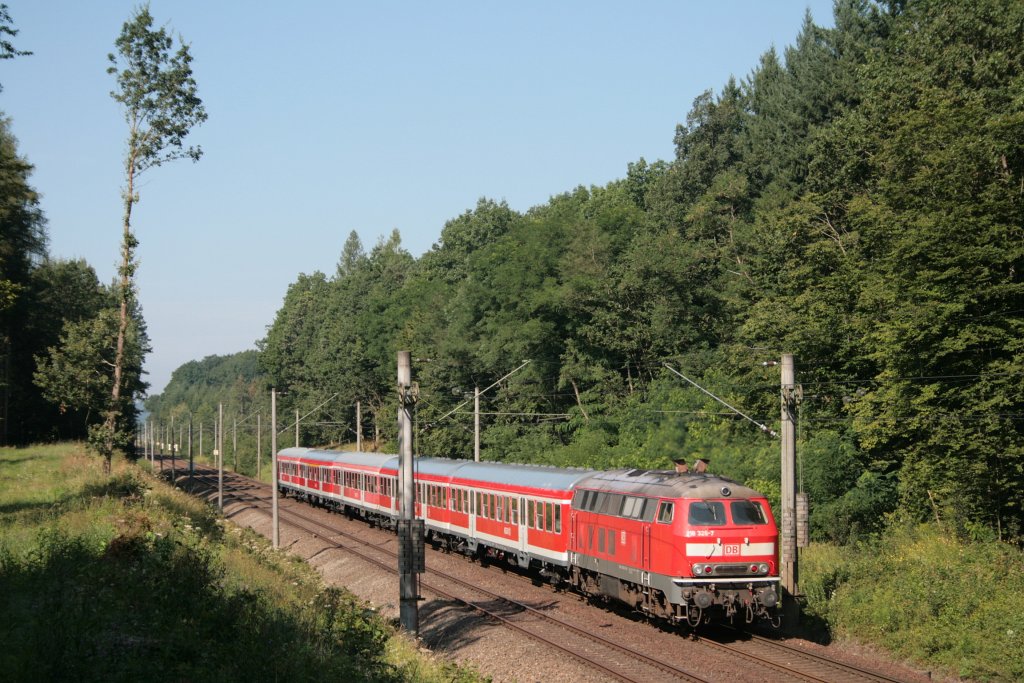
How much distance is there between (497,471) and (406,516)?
10683 millimetres

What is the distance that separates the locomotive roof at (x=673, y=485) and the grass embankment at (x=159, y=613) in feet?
20.2

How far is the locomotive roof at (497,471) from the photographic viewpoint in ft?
89.9

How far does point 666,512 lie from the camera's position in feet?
67.7

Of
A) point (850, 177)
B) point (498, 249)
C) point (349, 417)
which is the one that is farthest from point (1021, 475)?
point (349, 417)

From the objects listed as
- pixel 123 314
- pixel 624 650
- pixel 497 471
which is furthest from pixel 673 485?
pixel 123 314

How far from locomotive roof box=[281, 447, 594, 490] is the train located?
2.7 inches

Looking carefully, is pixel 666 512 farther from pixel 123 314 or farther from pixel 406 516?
pixel 123 314

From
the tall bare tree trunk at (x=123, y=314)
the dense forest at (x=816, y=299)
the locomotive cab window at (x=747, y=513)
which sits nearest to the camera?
the locomotive cab window at (x=747, y=513)

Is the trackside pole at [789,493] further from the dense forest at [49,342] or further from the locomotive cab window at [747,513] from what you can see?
the dense forest at [49,342]

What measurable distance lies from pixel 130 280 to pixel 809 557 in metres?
26.9

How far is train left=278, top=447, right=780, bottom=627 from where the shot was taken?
786 inches

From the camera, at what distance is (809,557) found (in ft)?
86.5

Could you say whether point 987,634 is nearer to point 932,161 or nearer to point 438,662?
point 438,662

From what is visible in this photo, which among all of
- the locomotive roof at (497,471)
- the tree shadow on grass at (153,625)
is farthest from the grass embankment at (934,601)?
the tree shadow on grass at (153,625)
